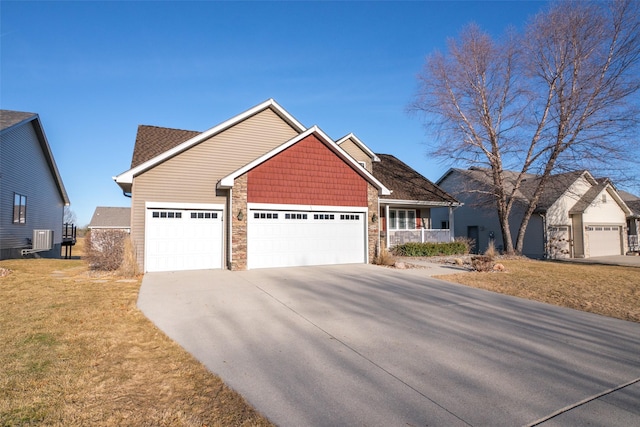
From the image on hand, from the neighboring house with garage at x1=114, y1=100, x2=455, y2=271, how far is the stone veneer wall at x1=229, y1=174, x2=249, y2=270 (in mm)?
36

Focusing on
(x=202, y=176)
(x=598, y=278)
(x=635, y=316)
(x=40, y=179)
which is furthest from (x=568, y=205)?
(x=40, y=179)

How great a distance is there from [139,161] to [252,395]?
1311 centimetres

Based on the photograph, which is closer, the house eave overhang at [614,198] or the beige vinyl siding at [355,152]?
the beige vinyl siding at [355,152]

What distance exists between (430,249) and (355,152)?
22.6 feet

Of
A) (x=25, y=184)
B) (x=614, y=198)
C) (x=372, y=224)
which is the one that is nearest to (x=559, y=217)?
(x=614, y=198)

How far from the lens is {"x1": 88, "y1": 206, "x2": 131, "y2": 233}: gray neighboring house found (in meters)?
44.3

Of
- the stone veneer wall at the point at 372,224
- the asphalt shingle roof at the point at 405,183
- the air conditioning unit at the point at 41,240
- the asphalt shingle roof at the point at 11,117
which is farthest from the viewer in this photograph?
the asphalt shingle roof at the point at 405,183

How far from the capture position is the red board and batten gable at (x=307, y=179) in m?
13.5

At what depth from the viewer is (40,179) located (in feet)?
70.6

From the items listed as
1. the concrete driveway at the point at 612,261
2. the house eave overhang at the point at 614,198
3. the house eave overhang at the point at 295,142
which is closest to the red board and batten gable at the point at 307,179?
the house eave overhang at the point at 295,142

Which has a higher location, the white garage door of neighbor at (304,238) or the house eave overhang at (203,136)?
the house eave overhang at (203,136)

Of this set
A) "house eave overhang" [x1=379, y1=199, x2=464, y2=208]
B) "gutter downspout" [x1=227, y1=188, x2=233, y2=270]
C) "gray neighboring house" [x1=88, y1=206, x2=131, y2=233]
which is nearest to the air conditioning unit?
"gutter downspout" [x1=227, y1=188, x2=233, y2=270]

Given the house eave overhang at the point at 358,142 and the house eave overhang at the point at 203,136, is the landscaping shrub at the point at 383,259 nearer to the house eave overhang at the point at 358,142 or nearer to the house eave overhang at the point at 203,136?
the house eave overhang at the point at 203,136

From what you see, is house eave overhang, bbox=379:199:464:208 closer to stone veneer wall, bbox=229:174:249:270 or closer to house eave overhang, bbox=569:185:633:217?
stone veneer wall, bbox=229:174:249:270
